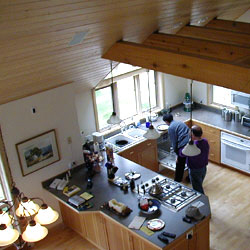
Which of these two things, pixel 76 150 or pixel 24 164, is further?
pixel 76 150

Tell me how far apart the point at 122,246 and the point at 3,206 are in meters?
1.74

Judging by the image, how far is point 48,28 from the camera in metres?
3.25

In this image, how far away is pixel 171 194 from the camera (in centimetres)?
527

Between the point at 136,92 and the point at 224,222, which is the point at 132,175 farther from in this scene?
the point at 136,92

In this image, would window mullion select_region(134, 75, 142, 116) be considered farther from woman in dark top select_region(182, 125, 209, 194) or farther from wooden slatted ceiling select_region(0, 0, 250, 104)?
woman in dark top select_region(182, 125, 209, 194)

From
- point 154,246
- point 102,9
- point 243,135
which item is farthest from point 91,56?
point 243,135

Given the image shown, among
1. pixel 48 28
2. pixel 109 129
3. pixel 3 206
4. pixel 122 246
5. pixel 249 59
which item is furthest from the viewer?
pixel 109 129

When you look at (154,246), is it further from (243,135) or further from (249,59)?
(243,135)

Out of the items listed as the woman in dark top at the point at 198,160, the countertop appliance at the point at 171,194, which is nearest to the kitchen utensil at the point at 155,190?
the countertop appliance at the point at 171,194

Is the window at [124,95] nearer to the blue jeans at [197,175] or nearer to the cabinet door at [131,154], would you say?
the cabinet door at [131,154]

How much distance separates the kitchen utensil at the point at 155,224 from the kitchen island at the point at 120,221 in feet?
0.17

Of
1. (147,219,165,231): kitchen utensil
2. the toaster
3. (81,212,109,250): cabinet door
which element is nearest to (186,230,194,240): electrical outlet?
(147,219,165,231): kitchen utensil

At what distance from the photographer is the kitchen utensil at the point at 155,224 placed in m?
4.65

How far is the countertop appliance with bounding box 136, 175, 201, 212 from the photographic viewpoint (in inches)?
199
